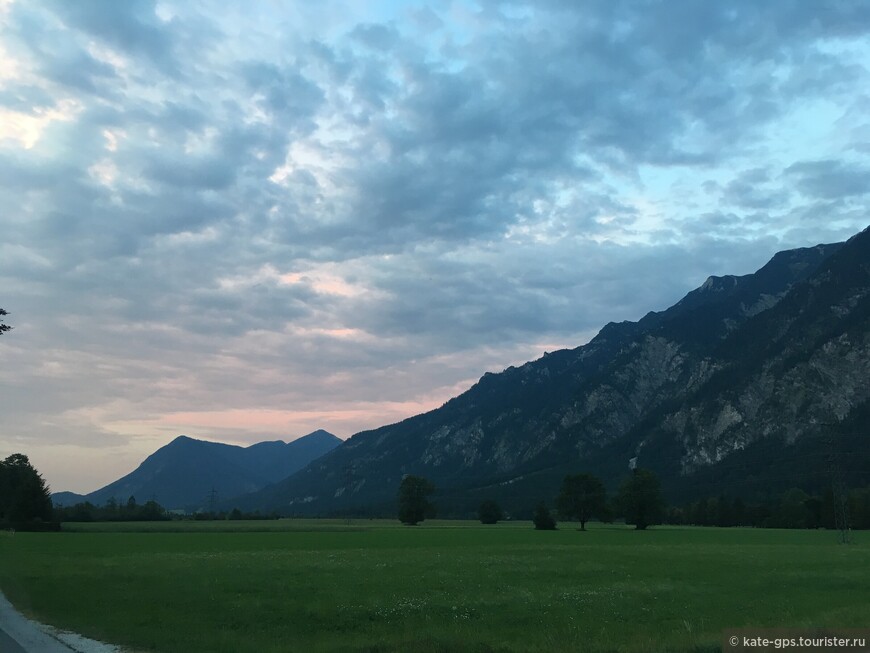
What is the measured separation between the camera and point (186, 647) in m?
20.7

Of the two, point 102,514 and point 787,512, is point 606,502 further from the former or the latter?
point 102,514

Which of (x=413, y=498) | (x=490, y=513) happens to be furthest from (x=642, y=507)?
(x=413, y=498)

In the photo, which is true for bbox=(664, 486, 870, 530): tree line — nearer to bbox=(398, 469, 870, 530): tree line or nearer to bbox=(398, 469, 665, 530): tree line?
bbox=(398, 469, 870, 530): tree line

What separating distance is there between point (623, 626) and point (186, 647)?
1472cm

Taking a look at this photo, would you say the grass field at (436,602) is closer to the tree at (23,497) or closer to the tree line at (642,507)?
the tree line at (642,507)

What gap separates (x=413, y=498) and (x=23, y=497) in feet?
300

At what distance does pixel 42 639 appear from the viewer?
2114cm

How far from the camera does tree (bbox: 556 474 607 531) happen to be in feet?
486

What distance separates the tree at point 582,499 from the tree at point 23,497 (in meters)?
115

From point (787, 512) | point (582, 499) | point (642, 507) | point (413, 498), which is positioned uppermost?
point (413, 498)

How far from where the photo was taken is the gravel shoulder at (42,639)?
19250 mm

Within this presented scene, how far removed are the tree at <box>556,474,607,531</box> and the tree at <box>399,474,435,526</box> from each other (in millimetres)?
42024

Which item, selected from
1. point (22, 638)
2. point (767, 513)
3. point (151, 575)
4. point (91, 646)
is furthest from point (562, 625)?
point (767, 513)

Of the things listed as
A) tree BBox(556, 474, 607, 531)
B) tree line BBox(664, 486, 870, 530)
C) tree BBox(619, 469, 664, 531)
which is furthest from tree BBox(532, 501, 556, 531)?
tree line BBox(664, 486, 870, 530)
